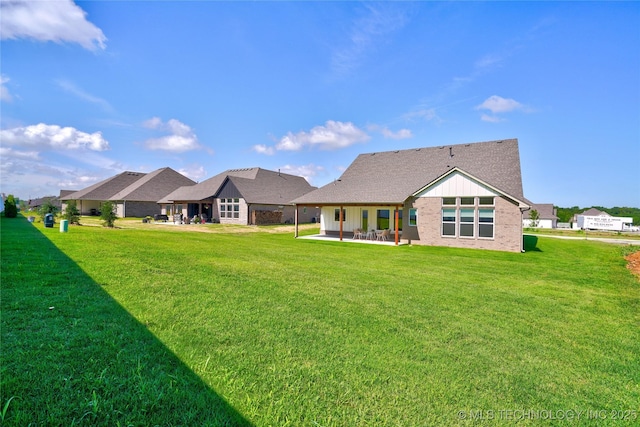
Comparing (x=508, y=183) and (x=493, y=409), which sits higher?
(x=508, y=183)

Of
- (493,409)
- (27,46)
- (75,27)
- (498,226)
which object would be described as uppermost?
(75,27)

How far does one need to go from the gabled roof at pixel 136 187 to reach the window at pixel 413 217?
39.2 meters

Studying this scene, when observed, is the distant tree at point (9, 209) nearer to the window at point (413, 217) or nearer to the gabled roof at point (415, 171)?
the gabled roof at point (415, 171)

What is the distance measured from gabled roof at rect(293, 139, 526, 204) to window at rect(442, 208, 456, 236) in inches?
84.4

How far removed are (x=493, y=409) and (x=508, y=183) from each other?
18897mm

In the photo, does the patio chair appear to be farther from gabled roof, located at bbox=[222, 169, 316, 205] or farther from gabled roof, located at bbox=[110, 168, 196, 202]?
gabled roof, located at bbox=[110, 168, 196, 202]

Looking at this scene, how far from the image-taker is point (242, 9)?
11.9 meters

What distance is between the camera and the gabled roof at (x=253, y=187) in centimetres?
3478

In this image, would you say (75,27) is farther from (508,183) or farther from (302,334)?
(508,183)

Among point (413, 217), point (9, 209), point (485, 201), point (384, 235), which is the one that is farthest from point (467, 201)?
point (9, 209)

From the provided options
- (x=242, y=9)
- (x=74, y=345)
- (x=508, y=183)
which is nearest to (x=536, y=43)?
(x=508, y=183)

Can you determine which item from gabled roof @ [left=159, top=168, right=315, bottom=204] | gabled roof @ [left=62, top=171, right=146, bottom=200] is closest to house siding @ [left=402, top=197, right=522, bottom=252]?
gabled roof @ [left=159, top=168, right=315, bottom=204]

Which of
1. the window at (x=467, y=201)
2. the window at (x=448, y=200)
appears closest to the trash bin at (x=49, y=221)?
the window at (x=448, y=200)

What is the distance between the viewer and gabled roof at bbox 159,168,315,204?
3478 centimetres
